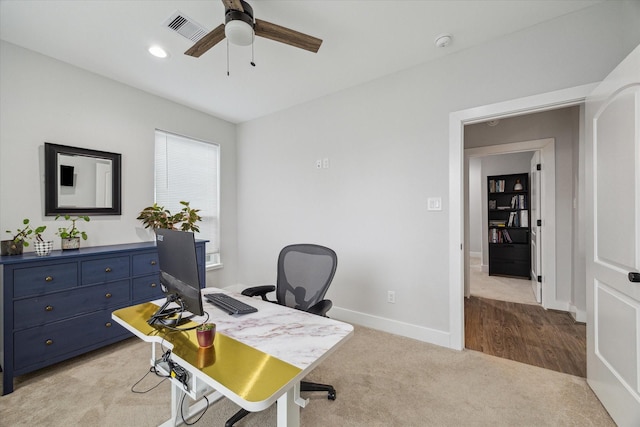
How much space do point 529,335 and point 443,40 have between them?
2947 mm

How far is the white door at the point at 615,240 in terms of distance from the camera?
141 cm

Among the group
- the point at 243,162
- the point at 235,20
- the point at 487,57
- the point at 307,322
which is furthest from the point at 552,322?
the point at 243,162

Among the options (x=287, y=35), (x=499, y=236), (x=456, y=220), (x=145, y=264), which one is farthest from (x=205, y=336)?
(x=499, y=236)

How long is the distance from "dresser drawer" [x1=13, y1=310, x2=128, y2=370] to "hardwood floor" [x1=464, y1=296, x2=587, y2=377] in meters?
3.34

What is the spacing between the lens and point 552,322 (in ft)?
9.93

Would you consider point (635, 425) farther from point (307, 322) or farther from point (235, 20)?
point (235, 20)

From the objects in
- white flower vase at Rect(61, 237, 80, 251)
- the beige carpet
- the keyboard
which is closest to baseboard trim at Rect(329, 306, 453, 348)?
the beige carpet

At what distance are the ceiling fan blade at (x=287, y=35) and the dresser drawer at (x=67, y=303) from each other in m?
2.49

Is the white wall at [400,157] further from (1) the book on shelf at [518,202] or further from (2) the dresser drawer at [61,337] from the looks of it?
(1) the book on shelf at [518,202]

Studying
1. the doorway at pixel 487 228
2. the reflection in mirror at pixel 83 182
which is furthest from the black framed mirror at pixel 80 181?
the doorway at pixel 487 228

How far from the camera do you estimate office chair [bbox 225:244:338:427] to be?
1.79 meters

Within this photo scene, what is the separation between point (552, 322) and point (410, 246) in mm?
1972

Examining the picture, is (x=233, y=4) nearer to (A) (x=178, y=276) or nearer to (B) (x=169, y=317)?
(A) (x=178, y=276)

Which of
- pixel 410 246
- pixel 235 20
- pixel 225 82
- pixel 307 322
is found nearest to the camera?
pixel 307 322
